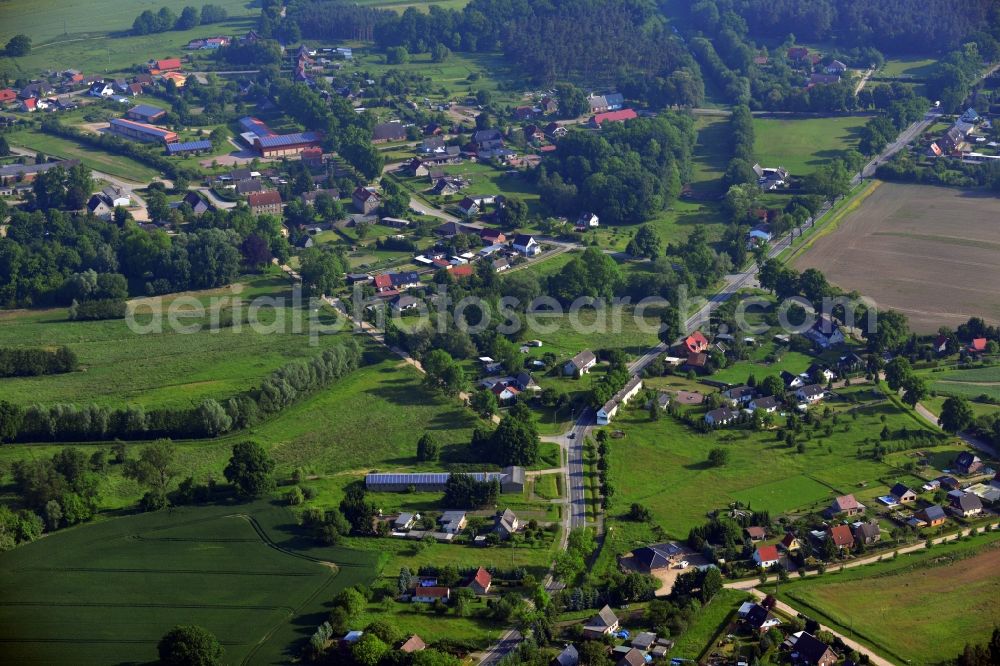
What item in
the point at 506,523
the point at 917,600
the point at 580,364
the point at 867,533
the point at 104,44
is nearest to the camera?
the point at 917,600

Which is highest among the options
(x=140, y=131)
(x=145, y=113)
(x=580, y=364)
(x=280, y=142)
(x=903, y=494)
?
(x=145, y=113)

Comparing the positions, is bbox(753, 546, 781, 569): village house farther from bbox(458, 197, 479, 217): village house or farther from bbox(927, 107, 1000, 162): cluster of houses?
bbox(927, 107, 1000, 162): cluster of houses

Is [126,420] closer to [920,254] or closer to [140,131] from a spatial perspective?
[920,254]

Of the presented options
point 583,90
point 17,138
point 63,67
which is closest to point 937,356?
point 583,90

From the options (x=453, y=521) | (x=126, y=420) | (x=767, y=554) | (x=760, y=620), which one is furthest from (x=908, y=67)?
(x=760, y=620)

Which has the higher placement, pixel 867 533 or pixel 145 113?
pixel 145 113

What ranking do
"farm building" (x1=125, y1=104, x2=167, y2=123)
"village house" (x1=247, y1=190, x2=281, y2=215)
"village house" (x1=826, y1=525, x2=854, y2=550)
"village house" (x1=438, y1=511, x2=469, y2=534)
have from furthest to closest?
"farm building" (x1=125, y1=104, x2=167, y2=123) → "village house" (x1=247, y1=190, x2=281, y2=215) → "village house" (x1=438, y1=511, x2=469, y2=534) → "village house" (x1=826, y1=525, x2=854, y2=550)

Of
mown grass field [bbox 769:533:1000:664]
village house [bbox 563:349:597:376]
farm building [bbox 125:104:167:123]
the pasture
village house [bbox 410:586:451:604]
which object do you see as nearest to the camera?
mown grass field [bbox 769:533:1000:664]

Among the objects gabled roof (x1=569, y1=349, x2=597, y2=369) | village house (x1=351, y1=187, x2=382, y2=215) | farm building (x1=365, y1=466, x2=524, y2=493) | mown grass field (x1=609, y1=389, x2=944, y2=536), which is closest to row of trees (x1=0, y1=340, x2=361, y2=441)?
farm building (x1=365, y1=466, x2=524, y2=493)
